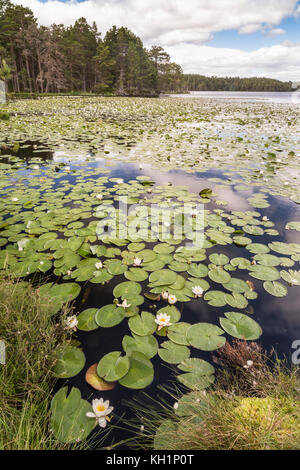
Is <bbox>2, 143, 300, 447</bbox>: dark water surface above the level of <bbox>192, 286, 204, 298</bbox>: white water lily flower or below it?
below

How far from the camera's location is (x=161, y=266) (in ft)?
7.81

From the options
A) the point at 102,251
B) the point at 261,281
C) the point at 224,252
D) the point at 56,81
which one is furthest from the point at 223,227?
the point at 56,81

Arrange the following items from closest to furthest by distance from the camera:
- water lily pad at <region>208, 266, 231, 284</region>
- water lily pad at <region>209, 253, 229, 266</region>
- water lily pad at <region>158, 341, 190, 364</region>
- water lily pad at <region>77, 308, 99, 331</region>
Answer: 1. water lily pad at <region>158, 341, 190, 364</region>
2. water lily pad at <region>77, 308, 99, 331</region>
3. water lily pad at <region>208, 266, 231, 284</region>
4. water lily pad at <region>209, 253, 229, 266</region>

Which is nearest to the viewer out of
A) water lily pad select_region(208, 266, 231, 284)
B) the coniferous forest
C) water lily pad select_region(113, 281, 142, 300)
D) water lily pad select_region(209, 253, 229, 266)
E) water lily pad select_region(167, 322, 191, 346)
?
water lily pad select_region(167, 322, 191, 346)

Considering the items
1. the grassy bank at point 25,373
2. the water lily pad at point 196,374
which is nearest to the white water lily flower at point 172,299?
the water lily pad at point 196,374

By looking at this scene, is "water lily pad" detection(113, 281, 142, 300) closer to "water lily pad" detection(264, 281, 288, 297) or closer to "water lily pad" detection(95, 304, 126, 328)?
"water lily pad" detection(95, 304, 126, 328)

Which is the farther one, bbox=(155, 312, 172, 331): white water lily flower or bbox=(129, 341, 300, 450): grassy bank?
bbox=(155, 312, 172, 331): white water lily flower

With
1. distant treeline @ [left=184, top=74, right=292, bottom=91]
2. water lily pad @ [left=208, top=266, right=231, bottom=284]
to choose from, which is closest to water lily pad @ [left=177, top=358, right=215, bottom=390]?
water lily pad @ [left=208, top=266, right=231, bottom=284]

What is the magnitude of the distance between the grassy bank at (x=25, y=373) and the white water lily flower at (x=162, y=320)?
0.67m

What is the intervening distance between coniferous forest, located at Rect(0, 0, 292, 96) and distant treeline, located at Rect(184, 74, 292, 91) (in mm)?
63147

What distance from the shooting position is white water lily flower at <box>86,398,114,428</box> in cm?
123

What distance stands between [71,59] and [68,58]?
0.45 m

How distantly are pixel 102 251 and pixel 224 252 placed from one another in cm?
137
